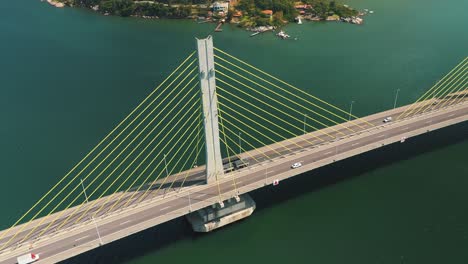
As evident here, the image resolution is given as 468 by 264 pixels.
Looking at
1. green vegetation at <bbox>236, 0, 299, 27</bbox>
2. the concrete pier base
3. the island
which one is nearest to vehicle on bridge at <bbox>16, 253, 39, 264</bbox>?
the concrete pier base

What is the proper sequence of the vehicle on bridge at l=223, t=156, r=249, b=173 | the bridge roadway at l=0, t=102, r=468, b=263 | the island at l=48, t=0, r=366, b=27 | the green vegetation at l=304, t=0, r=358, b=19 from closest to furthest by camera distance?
the bridge roadway at l=0, t=102, r=468, b=263
the vehicle on bridge at l=223, t=156, r=249, b=173
the island at l=48, t=0, r=366, b=27
the green vegetation at l=304, t=0, r=358, b=19

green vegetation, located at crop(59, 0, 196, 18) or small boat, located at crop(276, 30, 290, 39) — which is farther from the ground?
green vegetation, located at crop(59, 0, 196, 18)

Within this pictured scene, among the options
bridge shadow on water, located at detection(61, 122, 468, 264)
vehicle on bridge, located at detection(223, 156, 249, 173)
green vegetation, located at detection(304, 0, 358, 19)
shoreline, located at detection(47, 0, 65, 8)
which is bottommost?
bridge shadow on water, located at detection(61, 122, 468, 264)

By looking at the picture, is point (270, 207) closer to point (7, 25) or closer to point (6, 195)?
point (6, 195)

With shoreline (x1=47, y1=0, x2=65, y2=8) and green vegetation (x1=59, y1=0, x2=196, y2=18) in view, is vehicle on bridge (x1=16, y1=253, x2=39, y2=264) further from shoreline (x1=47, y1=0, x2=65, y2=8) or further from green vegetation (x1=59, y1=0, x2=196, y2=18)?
shoreline (x1=47, y1=0, x2=65, y2=8)

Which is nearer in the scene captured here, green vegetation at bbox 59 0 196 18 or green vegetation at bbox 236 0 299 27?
green vegetation at bbox 236 0 299 27

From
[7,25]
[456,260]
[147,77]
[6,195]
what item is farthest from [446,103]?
[7,25]

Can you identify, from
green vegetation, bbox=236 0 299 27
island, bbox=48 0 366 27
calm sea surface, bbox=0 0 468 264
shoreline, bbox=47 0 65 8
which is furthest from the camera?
shoreline, bbox=47 0 65 8
